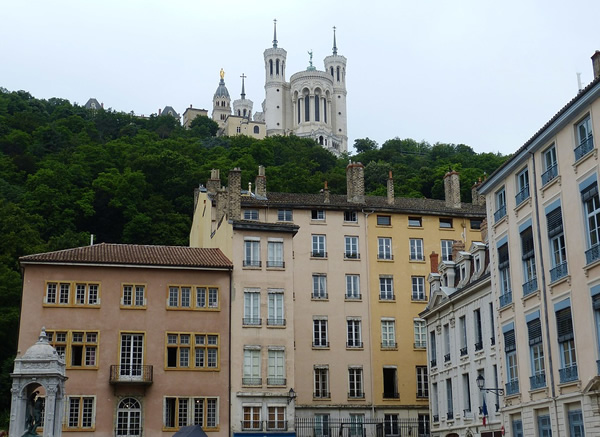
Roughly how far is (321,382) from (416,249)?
32.8ft

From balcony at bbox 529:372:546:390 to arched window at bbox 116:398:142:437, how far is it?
18655 mm

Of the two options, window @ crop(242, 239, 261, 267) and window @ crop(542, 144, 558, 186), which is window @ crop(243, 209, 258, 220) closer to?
window @ crop(242, 239, 261, 267)

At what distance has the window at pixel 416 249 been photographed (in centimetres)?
4916

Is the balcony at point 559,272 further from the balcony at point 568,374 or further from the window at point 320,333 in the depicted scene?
the window at point 320,333

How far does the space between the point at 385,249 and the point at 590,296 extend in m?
25.6

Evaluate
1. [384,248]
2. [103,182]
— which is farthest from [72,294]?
[103,182]

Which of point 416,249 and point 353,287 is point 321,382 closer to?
point 353,287

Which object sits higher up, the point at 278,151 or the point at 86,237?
the point at 278,151

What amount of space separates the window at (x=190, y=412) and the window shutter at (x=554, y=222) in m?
19.3

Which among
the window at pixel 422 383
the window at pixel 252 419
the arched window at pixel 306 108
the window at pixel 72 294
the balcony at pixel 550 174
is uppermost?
the arched window at pixel 306 108

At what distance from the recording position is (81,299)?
38812mm

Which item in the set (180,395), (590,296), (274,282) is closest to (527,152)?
(590,296)

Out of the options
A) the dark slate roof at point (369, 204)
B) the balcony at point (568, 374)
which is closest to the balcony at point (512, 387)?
the balcony at point (568, 374)

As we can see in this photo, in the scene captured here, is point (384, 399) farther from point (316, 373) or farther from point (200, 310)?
point (200, 310)
